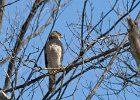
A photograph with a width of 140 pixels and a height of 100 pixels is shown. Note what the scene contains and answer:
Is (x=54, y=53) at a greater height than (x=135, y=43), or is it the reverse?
(x=54, y=53)

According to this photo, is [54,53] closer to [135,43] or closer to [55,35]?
[55,35]

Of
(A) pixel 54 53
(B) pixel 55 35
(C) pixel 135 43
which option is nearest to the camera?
(C) pixel 135 43

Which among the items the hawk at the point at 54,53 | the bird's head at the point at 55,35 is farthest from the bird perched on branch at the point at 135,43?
the bird's head at the point at 55,35

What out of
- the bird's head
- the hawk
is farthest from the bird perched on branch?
the bird's head

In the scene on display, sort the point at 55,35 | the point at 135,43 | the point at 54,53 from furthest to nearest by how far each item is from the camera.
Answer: the point at 55,35 → the point at 54,53 → the point at 135,43

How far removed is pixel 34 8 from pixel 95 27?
3.15 meters

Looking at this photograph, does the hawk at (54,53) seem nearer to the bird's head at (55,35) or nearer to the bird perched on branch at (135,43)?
the bird's head at (55,35)

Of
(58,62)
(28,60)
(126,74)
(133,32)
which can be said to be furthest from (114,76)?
(133,32)

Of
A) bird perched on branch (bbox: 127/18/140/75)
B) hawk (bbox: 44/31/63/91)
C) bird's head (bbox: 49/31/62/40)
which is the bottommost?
bird perched on branch (bbox: 127/18/140/75)

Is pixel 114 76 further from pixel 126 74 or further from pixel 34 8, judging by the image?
pixel 34 8

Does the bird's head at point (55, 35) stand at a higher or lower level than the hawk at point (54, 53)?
higher

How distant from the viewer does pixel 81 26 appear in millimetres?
3293

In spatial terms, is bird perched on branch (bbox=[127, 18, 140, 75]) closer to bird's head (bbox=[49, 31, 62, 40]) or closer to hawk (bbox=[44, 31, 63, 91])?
hawk (bbox=[44, 31, 63, 91])

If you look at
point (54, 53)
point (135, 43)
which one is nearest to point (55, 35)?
point (54, 53)
